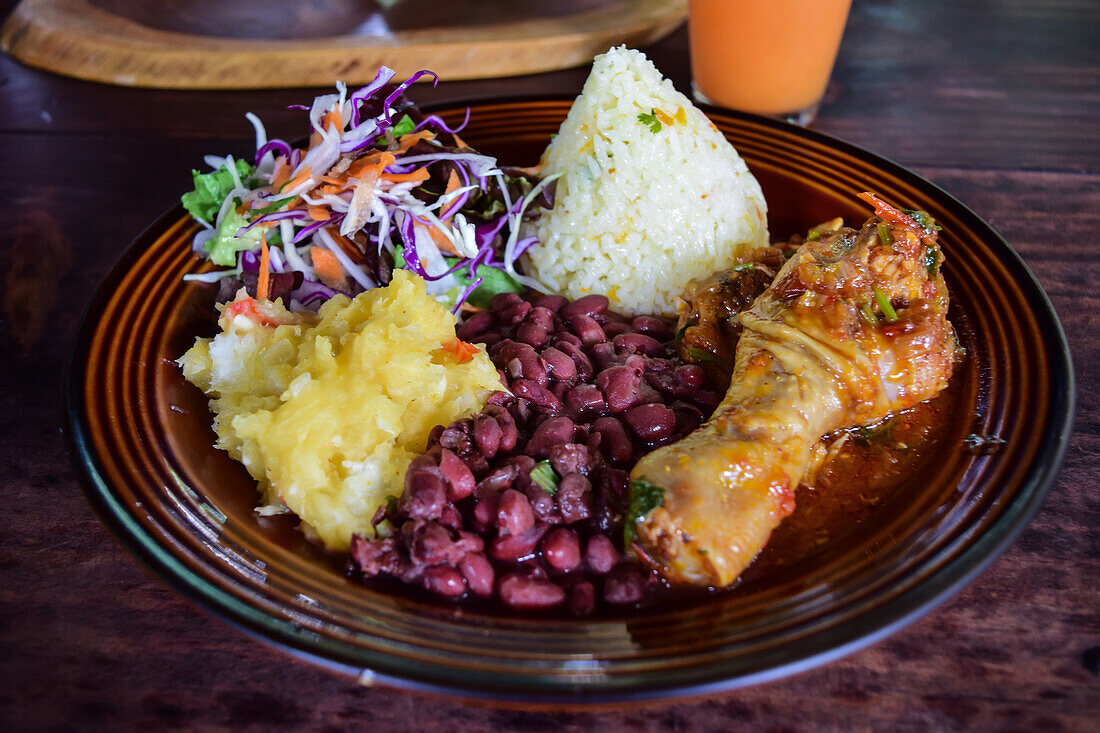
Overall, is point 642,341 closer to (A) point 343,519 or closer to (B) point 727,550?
(B) point 727,550

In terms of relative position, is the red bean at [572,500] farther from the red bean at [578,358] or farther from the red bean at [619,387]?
the red bean at [578,358]

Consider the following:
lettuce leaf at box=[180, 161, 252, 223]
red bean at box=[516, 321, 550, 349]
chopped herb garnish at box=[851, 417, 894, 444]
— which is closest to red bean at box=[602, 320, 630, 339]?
red bean at box=[516, 321, 550, 349]

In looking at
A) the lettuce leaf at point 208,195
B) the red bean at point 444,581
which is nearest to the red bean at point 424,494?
the red bean at point 444,581

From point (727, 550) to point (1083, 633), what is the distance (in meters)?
Result: 0.98

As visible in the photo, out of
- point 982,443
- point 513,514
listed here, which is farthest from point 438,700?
point 982,443

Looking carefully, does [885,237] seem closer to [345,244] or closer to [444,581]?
[444,581]

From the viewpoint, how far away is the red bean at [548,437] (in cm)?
252

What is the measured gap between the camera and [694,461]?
2.29 metres

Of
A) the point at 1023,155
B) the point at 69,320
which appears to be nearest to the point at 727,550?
the point at 69,320

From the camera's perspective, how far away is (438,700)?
2086 millimetres

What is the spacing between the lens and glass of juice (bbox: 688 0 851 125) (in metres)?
4.13

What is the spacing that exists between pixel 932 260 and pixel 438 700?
206cm

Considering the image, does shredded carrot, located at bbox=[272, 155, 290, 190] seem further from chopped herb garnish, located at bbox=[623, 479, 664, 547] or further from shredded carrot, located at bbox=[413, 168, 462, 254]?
chopped herb garnish, located at bbox=[623, 479, 664, 547]

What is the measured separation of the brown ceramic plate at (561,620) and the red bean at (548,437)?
0.54 metres
